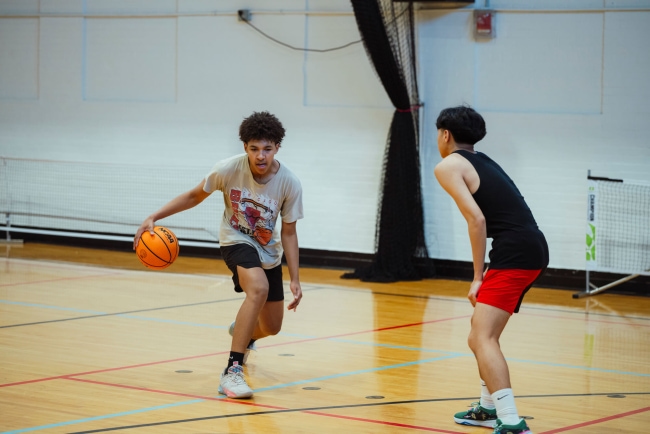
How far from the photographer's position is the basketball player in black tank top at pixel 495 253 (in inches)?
175

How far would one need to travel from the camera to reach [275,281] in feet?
19.2

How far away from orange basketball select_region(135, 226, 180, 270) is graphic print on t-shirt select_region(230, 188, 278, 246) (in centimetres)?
47

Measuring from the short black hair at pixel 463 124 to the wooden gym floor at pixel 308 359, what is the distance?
1432 millimetres

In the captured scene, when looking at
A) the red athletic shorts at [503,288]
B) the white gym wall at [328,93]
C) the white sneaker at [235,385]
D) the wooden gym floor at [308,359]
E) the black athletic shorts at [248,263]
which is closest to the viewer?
the red athletic shorts at [503,288]

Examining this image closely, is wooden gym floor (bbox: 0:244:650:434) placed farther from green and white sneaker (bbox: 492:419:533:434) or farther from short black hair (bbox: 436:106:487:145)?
short black hair (bbox: 436:106:487:145)

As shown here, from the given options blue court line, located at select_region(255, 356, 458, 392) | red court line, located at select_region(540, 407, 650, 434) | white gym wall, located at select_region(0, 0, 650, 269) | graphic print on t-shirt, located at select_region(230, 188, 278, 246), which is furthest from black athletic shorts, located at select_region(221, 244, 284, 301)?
white gym wall, located at select_region(0, 0, 650, 269)

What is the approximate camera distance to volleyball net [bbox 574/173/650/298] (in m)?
10.5

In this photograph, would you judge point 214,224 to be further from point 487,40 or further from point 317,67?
point 487,40

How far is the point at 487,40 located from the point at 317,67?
2.20 metres

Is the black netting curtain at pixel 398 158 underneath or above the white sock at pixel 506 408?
above

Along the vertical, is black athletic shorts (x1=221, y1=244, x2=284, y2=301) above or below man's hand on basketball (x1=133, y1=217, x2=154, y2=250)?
below

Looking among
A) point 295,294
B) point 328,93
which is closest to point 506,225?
point 295,294

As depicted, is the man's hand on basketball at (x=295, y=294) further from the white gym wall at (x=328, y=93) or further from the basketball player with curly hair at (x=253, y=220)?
the white gym wall at (x=328, y=93)

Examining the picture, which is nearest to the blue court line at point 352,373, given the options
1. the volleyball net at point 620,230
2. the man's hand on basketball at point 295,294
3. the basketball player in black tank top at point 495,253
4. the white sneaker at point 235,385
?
the white sneaker at point 235,385
